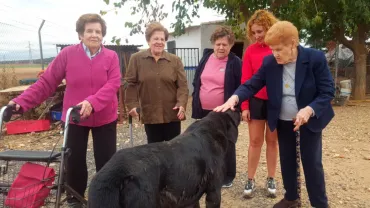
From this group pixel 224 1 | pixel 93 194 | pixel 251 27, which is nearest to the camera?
pixel 93 194

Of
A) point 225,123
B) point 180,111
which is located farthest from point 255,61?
point 180,111

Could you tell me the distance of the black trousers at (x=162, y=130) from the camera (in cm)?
386

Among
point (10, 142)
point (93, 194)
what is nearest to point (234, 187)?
point (93, 194)

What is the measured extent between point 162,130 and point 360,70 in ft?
40.0

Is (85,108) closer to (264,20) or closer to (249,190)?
(264,20)

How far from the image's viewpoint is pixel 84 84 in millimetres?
3146

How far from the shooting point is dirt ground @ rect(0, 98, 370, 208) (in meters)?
3.99

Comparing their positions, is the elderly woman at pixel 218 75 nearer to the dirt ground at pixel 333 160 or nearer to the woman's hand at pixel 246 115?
the woman's hand at pixel 246 115

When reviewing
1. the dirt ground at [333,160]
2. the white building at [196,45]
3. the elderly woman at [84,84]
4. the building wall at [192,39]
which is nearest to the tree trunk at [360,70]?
the dirt ground at [333,160]

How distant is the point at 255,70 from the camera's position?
11.8 feet

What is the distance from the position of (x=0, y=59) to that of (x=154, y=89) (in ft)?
25.2

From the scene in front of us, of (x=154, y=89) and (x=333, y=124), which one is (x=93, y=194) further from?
(x=333, y=124)

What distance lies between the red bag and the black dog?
597 millimetres

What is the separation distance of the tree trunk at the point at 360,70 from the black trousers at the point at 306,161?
38.5 feet
